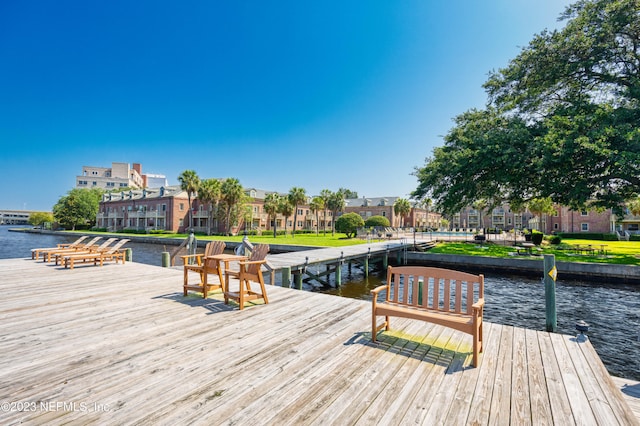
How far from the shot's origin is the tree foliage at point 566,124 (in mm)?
16188

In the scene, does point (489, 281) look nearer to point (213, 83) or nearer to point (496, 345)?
point (496, 345)

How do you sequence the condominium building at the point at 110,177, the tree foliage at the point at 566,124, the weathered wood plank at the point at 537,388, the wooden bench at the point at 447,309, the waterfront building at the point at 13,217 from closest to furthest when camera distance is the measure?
the weathered wood plank at the point at 537,388, the wooden bench at the point at 447,309, the tree foliage at the point at 566,124, the condominium building at the point at 110,177, the waterfront building at the point at 13,217

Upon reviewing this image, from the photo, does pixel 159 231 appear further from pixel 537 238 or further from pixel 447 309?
pixel 447 309

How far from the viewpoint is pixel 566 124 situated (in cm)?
1705

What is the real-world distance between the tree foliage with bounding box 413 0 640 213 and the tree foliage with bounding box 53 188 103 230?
72.9m

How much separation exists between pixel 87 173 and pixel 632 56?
5329 inches

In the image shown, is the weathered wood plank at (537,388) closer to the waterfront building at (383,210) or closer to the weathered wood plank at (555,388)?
the weathered wood plank at (555,388)

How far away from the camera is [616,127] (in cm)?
1566

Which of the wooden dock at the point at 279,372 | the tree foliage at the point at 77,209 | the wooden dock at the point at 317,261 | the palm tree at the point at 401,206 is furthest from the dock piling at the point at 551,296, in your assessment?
the tree foliage at the point at 77,209

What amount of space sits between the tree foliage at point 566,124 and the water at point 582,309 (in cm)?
634

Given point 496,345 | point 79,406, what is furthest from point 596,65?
point 79,406

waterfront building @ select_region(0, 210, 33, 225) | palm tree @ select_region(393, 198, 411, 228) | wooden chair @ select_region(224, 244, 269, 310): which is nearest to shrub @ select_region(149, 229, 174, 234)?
palm tree @ select_region(393, 198, 411, 228)

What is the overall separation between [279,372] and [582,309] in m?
12.8

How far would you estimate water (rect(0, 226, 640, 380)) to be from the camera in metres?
7.39
